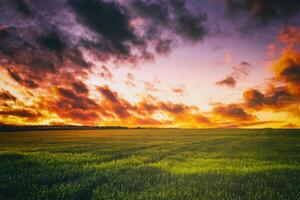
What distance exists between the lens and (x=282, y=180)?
8969 mm

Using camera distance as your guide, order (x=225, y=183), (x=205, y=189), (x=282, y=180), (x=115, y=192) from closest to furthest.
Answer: (x=115, y=192) → (x=205, y=189) → (x=225, y=183) → (x=282, y=180)

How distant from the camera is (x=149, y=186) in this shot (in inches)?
296

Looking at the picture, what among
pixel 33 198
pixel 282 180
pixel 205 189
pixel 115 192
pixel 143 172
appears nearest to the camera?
pixel 33 198

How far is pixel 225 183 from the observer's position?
8055mm

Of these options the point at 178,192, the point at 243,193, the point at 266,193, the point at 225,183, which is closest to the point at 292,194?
the point at 266,193

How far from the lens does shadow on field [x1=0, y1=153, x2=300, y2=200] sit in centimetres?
650

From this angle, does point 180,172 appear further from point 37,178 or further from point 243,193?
point 37,178

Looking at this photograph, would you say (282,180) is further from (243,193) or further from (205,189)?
(205,189)

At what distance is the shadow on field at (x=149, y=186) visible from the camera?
6500 mm

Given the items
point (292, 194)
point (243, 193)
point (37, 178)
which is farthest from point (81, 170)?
point (292, 194)

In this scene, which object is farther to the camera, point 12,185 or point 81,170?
point 81,170

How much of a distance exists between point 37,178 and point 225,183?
7013 millimetres

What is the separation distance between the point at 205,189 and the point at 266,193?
1.87 meters

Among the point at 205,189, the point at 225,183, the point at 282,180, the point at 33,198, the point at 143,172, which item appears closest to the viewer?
the point at 33,198
